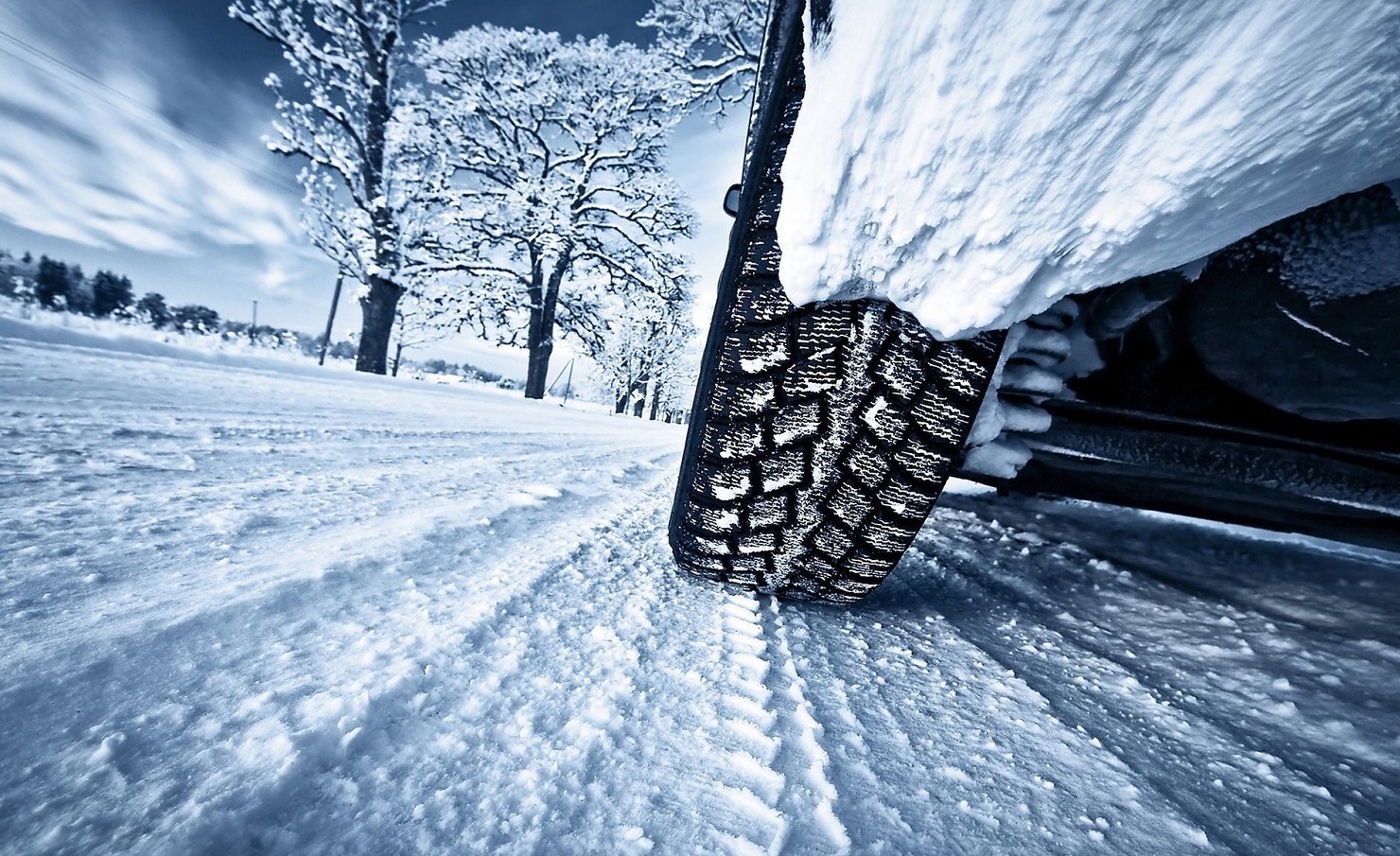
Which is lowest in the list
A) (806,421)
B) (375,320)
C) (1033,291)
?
(806,421)

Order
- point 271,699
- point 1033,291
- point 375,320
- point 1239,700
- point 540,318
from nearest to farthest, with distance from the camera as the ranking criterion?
point 271,699
point 1033,291
point 1239,700
point 375,320
point 540,318

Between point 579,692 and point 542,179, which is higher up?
point 542,179

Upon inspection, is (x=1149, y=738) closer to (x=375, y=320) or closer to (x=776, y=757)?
(x=776, y=757)

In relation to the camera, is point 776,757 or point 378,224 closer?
point 776,757

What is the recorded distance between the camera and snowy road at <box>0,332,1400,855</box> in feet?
1.01

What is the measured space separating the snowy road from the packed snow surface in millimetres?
402

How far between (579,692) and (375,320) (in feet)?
28.1

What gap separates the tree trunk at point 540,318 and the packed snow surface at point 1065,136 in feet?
26.8

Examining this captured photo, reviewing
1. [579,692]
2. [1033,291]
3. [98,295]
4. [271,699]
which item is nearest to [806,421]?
[1033,291]

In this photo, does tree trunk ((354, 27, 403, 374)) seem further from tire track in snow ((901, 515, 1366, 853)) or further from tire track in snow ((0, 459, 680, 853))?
tire track in snow ((901, 515, 1366, 853))

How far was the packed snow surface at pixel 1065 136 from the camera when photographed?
12.8 inches

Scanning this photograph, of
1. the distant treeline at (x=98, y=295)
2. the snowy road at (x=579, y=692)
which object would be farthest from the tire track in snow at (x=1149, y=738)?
the distant treeline at (x=98, y=295)

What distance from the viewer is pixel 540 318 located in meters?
8.42

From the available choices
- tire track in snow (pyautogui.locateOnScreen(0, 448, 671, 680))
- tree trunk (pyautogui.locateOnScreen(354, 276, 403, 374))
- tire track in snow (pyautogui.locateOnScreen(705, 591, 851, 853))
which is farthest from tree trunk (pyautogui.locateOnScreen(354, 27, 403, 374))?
tire track in snow (pyautogui.locateOnScreen(705, 591, 851, 853))
